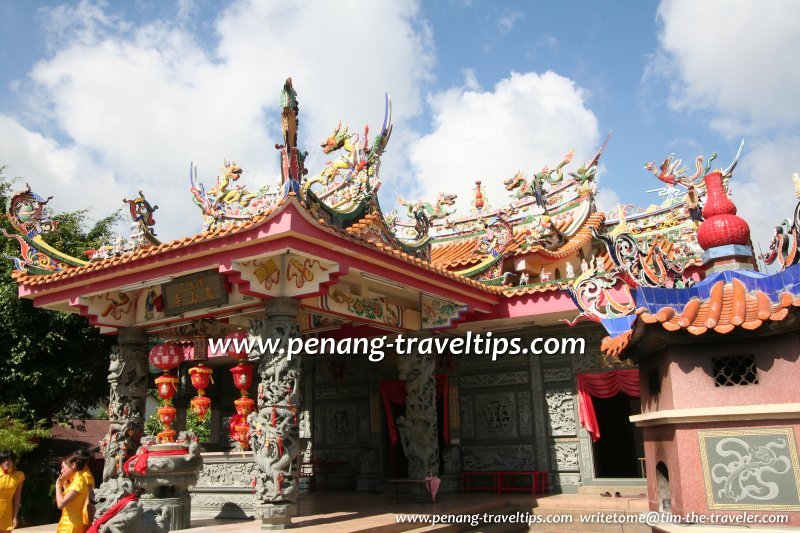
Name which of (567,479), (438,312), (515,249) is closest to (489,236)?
(515,249)

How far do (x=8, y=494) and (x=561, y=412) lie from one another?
23.2 feet

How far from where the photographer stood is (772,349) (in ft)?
16.2

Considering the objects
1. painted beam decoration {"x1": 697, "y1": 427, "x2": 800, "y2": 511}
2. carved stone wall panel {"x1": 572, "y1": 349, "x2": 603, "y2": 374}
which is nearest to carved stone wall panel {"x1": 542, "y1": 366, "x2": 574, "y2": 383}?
carved stone wall panel {"x1": 572, "y1": 349, "x2": 603, "y2": 374}

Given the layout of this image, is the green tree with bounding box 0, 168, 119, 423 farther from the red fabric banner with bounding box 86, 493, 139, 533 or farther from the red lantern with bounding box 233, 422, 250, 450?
the red fabric banner with bounding box 86, 493, 139, 533

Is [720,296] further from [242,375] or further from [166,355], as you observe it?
[166,355]

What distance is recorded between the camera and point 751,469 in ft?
15.6

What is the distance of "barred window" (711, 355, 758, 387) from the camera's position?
5.00 m

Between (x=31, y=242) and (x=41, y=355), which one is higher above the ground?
(x=31, y=242)

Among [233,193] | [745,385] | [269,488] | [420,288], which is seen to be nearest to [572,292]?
[745,385]

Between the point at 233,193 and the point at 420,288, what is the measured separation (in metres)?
3.56

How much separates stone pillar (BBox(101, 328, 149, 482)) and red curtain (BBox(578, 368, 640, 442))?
606cm

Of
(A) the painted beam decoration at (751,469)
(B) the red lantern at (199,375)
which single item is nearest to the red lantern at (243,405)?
(B) the red lantern at (199,375)

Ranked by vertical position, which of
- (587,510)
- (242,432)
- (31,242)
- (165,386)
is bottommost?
(587,510)

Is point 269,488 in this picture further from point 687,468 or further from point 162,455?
point 687,468
